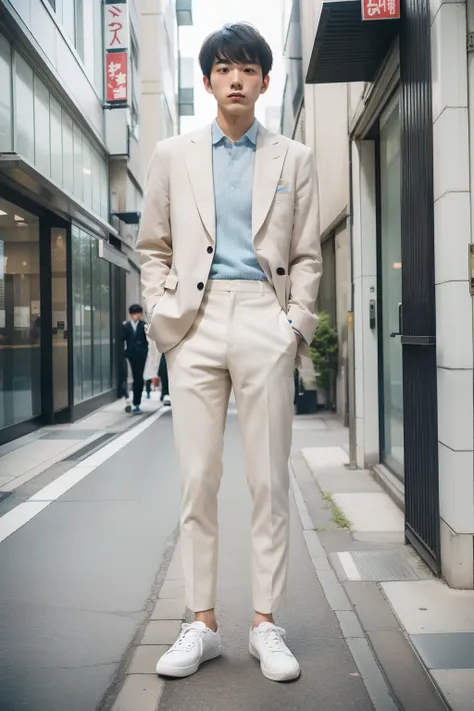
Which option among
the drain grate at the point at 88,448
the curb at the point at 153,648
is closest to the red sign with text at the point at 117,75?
the drain grate at the point at 88,448

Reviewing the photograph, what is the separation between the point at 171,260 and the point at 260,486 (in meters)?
0.97

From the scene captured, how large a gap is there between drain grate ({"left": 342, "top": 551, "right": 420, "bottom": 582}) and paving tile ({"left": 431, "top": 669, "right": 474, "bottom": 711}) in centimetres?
116

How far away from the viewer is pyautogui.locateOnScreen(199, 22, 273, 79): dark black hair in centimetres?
305

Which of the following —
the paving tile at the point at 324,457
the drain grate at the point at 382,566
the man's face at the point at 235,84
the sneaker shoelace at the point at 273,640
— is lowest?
the drain grate at the point at 382,566

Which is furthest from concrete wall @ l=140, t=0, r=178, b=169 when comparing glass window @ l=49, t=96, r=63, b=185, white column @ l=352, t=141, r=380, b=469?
white column @ l=352, t=141, r=380, b=469

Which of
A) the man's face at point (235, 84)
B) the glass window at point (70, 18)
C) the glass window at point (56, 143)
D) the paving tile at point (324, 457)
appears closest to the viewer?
the man's face at point (235, 84)

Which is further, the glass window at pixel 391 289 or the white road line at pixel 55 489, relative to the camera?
the glass window at pixel 391 289

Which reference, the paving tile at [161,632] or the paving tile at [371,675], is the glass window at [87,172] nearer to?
the paving tile at [161,632]

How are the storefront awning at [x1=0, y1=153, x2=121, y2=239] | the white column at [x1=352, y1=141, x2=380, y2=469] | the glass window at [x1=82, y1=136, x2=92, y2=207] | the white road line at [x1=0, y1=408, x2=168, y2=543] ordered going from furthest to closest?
1. the glass window at [x1=82, y1=136, x2=92, y2=207]
2. the storefront awning at [x1=0, y1=153, x2=121, y2=239]
3. the white column at [x1=352, y1=141, x2=380, y2=469]
4. the white road line at [x1=0, y1=408, x2=168, y2=543]

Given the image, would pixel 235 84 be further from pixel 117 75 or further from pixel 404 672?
pixel 117 75

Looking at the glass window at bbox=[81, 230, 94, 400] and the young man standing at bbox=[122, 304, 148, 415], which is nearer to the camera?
the young man standing at bbox=[122, 304, 148, 415]

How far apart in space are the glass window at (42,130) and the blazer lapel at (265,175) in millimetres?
8448

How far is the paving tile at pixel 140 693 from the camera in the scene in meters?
2.79

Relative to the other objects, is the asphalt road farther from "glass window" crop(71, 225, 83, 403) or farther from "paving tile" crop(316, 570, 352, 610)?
"glass window" crop(71, 225, 83, 403)
